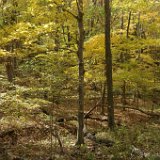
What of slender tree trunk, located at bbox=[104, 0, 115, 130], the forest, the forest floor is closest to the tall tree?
the forest

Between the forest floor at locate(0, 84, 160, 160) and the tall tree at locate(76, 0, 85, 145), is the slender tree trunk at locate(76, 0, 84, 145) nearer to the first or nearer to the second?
the tall tree at locate(76, 0, 85, 145)

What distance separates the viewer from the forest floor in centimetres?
953

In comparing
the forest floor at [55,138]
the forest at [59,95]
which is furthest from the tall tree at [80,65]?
the forest floor at [55,138]

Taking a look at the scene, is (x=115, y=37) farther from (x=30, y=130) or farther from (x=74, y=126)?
(x=30, y=130)

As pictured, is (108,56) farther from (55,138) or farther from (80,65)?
(55,138)

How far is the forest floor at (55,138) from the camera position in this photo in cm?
953

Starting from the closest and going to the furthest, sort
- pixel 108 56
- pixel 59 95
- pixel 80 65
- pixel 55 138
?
pixel 59 95
pixel 80 65
pixel 55 138
pixel 108 56

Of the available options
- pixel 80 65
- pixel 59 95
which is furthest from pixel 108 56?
pixel 59 95

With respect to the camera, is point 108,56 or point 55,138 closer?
point 55,138

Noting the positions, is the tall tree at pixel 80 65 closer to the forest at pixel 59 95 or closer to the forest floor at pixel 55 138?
the forest at pixel 59 95

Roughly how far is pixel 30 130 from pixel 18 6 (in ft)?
24.1

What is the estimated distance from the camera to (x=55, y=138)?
12117 mm

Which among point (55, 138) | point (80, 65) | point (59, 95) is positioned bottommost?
point (55, 138)

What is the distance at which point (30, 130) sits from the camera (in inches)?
495
